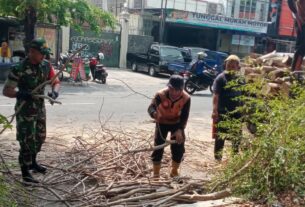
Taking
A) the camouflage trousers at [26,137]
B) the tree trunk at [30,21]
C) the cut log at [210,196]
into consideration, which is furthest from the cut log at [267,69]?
the tree trunk at [30,21]

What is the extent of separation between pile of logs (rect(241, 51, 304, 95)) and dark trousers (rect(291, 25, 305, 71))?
206mm

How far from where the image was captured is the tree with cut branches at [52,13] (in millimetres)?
16125

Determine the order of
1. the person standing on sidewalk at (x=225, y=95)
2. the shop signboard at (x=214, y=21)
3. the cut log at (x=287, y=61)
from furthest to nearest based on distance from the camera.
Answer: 1. the shop signboard at (x=214, y=21)
2. the cut log at (x=287, y=61)
3. the person standing on sidewalk at (x=225, y=95)

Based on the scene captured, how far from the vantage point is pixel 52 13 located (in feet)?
57.2

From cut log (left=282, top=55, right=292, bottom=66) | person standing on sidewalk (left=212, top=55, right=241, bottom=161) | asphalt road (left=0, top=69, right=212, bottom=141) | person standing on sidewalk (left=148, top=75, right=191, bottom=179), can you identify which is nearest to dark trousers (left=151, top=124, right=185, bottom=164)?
person standing on sidewalk (left=148, top=75, right=191, bottom=179)

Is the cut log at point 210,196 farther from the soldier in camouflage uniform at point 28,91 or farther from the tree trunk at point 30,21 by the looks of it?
the tree trunk at point 30,21

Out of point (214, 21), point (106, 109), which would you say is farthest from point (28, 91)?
point (214, 21)

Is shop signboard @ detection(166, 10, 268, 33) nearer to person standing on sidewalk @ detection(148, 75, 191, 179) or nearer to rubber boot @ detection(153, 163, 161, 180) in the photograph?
person standing on sidewalk @ detection(148, 75, 191, 179)

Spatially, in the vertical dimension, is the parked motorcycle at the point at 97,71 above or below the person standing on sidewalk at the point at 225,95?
below

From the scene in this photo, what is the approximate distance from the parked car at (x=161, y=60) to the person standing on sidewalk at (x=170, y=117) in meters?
17.2

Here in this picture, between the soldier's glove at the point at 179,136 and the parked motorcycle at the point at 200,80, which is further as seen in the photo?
the parked motorcycle at the point at 200,80

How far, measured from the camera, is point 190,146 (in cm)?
827

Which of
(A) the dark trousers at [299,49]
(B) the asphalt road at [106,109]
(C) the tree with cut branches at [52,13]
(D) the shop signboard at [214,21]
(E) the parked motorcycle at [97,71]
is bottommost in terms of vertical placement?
(B) the asphalt road at [106,109]

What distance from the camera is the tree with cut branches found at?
16.1 m
